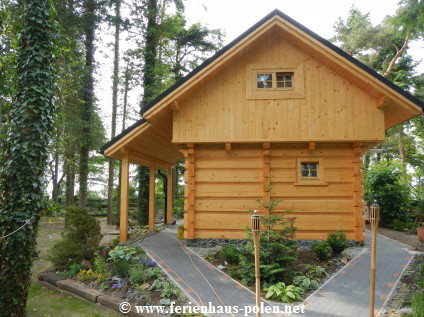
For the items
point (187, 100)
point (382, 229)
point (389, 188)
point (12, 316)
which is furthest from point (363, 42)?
point (12, 316)

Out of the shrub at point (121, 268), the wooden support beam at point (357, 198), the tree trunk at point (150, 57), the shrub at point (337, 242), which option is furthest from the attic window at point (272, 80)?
the tree trunk at point (150, 57)

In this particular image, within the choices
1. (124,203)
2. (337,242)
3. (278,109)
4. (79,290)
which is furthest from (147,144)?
(337,242)

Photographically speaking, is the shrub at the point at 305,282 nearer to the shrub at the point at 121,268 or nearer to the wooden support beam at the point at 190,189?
the wooden support beam at the point at 190,189

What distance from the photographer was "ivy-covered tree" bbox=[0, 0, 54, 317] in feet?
18.0

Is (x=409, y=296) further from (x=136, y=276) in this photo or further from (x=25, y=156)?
(x=25, y=156)

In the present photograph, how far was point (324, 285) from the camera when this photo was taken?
6758 millimetres

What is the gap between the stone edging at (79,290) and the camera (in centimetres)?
626

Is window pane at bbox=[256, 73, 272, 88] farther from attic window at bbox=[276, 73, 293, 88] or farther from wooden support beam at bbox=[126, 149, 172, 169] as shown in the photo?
wooden support beam at bbox=[126, 149, 172, 169]

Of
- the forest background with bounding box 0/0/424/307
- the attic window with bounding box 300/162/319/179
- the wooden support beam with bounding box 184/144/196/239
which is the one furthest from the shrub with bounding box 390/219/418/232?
the wooden support beam with bounding box 184/144/196/239

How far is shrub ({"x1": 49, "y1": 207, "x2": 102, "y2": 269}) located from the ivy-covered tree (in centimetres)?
279

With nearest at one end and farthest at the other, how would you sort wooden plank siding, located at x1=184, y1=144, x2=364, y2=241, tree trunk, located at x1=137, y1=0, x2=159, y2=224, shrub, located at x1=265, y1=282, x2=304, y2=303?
shrub, located at x1=265, y1=282, x2=304, y2=303 → wooden plank siding, located at x1=184, y1=144, x2=364, y2=241 → tree trunk, located at x1=137, y1=0, x2=159, y2=224

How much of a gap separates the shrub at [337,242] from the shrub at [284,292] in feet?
8.78

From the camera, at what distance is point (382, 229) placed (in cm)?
1412

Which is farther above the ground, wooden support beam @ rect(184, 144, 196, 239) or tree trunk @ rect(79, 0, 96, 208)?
tree trunk @ rect(79, 0, 96, 208)
